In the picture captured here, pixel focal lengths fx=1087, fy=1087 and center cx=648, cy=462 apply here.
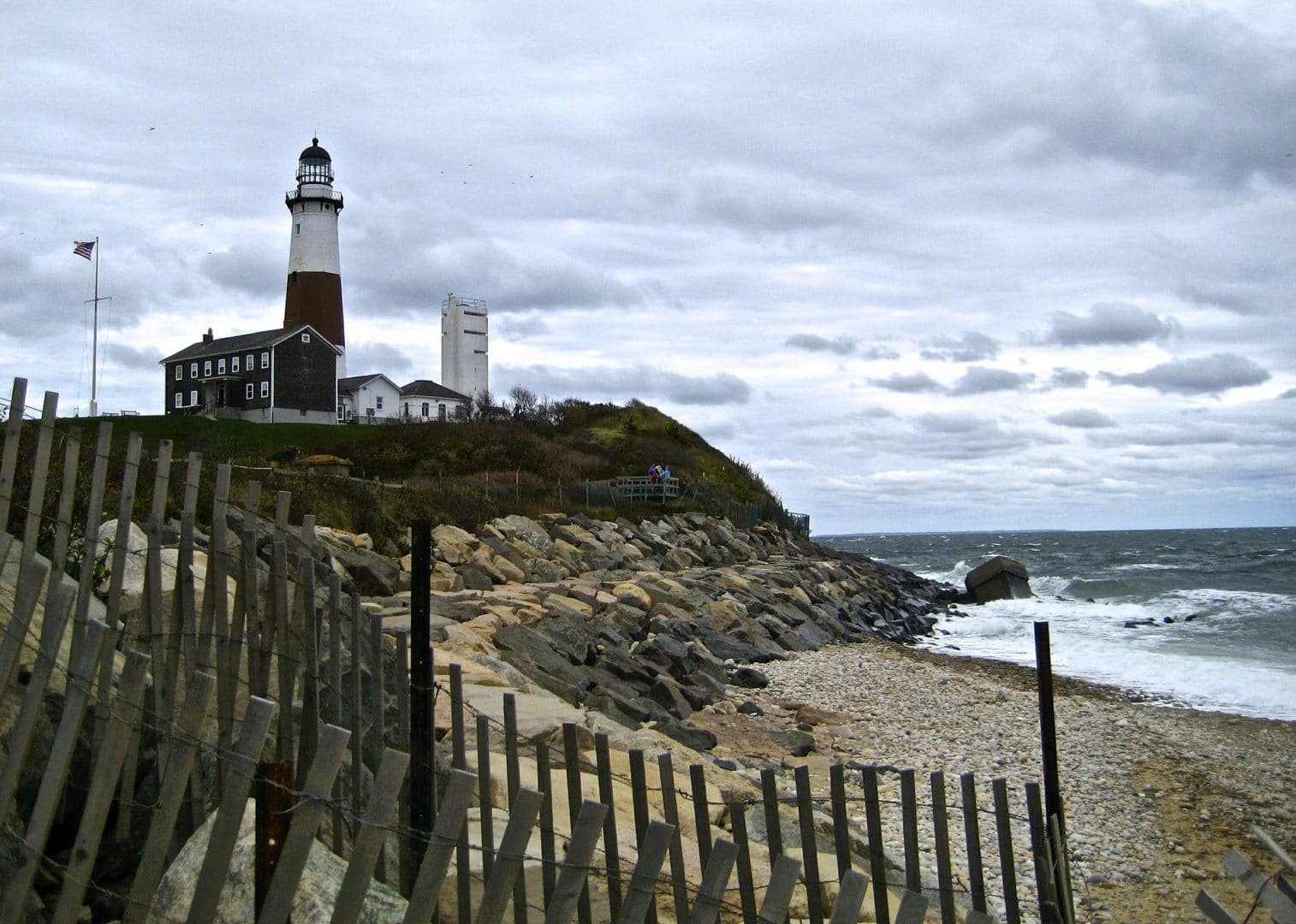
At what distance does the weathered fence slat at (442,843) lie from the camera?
2904 millimetres

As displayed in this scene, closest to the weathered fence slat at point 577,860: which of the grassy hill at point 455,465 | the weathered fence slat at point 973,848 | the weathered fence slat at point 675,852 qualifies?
the weathered fence slat at point 675,852

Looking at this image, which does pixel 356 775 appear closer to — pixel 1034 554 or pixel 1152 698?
pixel 1152 698

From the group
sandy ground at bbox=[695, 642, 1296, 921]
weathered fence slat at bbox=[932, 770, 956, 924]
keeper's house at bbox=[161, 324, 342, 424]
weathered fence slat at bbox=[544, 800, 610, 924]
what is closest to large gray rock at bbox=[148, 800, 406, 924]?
weathered fence slat at bbox=[544, 800, 610, 924]

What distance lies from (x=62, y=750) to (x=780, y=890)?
227cm

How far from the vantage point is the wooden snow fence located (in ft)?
10.1

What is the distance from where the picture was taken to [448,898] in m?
4.65

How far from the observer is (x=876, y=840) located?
4.94 metres

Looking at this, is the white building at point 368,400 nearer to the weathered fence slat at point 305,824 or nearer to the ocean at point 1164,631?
the ocean at point 1164,631

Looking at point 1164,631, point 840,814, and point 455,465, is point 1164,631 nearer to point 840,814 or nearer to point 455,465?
point 455,465

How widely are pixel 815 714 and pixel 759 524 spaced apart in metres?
26.8

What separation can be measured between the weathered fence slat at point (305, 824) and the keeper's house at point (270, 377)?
46.5 m

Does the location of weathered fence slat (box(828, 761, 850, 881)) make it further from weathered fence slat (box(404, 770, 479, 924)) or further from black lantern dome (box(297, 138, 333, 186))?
black lantern dome (box(297, 138, 333, 186))

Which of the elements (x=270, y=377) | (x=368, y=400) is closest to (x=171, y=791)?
(x=270, y=377)

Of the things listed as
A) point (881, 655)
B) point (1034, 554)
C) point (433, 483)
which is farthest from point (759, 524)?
point (1034, 554)
